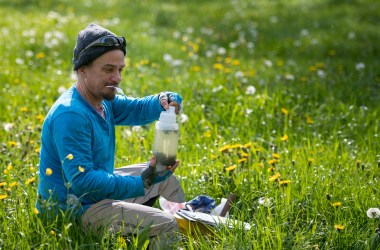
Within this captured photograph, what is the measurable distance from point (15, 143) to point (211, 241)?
1700 millimetres

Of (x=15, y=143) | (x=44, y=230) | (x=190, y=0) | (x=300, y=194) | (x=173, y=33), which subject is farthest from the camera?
(x=190, y=0)

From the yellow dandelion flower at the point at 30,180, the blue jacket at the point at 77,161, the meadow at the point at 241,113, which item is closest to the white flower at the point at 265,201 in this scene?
the meadow at the point at 241,113

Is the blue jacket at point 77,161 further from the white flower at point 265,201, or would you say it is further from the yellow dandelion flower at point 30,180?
the white flower at point 265,201

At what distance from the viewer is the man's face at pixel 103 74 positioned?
3420mm

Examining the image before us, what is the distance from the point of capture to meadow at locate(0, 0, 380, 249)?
356 centimetres

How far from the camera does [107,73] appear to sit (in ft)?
11.3

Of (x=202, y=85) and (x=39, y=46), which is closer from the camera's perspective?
(x=202, y=85)

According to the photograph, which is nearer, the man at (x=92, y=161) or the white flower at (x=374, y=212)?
the man at (x=92, y=161)

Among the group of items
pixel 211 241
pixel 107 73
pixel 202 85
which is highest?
pixel 107 73

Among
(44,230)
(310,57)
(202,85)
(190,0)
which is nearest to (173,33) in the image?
(310,57)

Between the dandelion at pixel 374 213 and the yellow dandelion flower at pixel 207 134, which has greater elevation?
the yellow dandelion flower at pixel 207 134

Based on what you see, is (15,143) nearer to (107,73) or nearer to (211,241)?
(107,73)

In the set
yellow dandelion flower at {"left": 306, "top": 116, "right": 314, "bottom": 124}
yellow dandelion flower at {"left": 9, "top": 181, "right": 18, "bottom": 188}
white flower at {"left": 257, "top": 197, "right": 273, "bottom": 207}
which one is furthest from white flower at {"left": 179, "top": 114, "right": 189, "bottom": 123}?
yellow dandelion flower at {"left": 9, "top": 181, "right": 18, "bottom": 188}

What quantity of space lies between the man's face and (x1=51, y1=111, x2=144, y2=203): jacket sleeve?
0.19 meters
